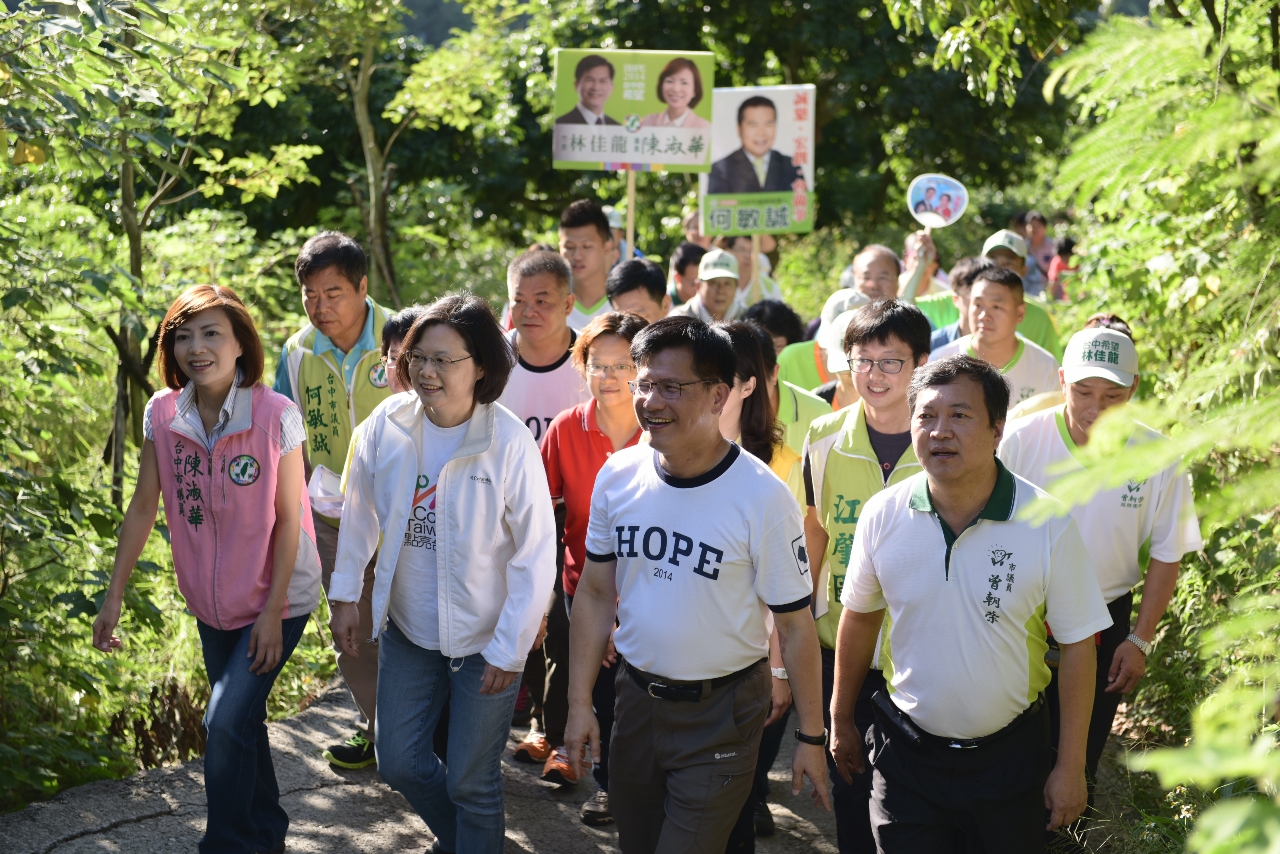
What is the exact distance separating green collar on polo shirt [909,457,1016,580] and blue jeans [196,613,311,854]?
2179mm

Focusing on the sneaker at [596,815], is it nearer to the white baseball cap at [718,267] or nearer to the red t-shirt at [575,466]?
the red t-shirt at [575,466]

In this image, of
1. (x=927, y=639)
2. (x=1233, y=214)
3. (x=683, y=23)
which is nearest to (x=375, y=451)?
(x=927, y=639)

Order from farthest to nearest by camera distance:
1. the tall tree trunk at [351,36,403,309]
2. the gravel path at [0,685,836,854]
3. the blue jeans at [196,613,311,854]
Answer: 1. the tall tree trunk at [351,36,403,309]
2. the gravel path at [0,685,836,854]
3. the blue jeans at [196,613,311,854]

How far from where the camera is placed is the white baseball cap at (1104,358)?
414 cm

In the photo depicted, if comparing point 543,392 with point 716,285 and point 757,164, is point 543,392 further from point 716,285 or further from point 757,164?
point 757,164

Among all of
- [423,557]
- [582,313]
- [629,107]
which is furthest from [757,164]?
[423,557]

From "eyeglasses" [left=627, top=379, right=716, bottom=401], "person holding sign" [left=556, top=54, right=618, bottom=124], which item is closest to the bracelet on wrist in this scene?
"eyeglasses" [left=627, top=379, right=716, bottom=401]

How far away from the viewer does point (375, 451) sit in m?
3.97

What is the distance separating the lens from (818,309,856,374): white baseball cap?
5197 mm

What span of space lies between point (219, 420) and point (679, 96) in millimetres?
6118

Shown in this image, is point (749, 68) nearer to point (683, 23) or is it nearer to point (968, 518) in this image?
point (683, 23)

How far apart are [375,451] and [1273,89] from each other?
115 inches

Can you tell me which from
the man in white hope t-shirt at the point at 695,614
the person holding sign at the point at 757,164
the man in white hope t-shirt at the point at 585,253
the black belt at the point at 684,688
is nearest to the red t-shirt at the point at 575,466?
the man in white hope t-shirt at the point at 695,614

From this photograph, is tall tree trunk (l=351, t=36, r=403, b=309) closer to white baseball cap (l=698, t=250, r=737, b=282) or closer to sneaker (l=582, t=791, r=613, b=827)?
white baseball cap (l=698, t=250, r=737, b=282)
